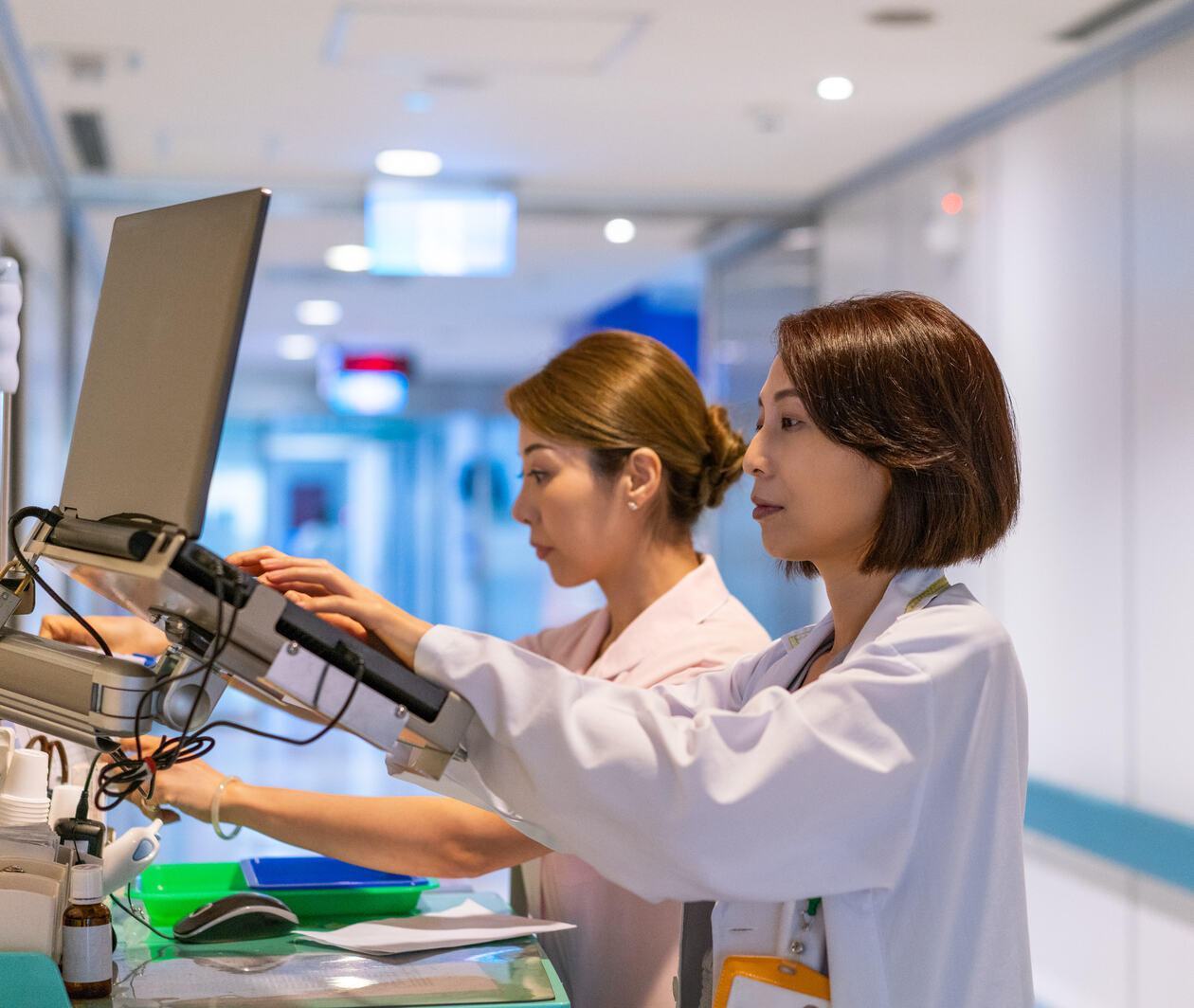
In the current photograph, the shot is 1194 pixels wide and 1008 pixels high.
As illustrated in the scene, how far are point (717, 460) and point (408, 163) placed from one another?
3.72 m

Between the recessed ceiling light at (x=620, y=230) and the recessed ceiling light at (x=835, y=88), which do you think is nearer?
the recessed ceiling light at (x=835, y=88)

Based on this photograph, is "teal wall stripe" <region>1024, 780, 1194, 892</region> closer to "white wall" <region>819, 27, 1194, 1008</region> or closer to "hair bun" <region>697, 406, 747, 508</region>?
"white wall" <region>819, 27, 1194, 1008</region>

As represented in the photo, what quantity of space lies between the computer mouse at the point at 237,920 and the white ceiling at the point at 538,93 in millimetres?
1041

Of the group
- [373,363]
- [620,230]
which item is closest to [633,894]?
[620,230]

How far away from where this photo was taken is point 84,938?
138cm

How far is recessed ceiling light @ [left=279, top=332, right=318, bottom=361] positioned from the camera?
1117cm

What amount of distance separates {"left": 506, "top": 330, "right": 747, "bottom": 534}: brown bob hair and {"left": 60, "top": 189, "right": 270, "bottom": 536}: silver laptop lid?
840mm

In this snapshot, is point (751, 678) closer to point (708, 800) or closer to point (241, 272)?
point (708, 800)

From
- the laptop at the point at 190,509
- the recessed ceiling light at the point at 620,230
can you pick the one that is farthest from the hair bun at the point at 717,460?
the recessed ceiling light at the point at 620,230

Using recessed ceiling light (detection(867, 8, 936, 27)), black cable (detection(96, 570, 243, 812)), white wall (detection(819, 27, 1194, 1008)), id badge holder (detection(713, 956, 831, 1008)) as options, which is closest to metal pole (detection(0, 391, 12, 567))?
black cable (detection(96, 570, 243, 812))

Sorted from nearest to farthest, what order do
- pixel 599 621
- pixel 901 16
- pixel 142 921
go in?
pixel 142 921, pixel 599 621, pixel 901 16

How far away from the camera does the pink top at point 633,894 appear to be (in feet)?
6.10

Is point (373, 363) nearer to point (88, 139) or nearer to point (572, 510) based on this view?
point (88, 139)

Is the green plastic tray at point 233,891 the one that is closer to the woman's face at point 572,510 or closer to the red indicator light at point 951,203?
the woman's face at point 572,510
